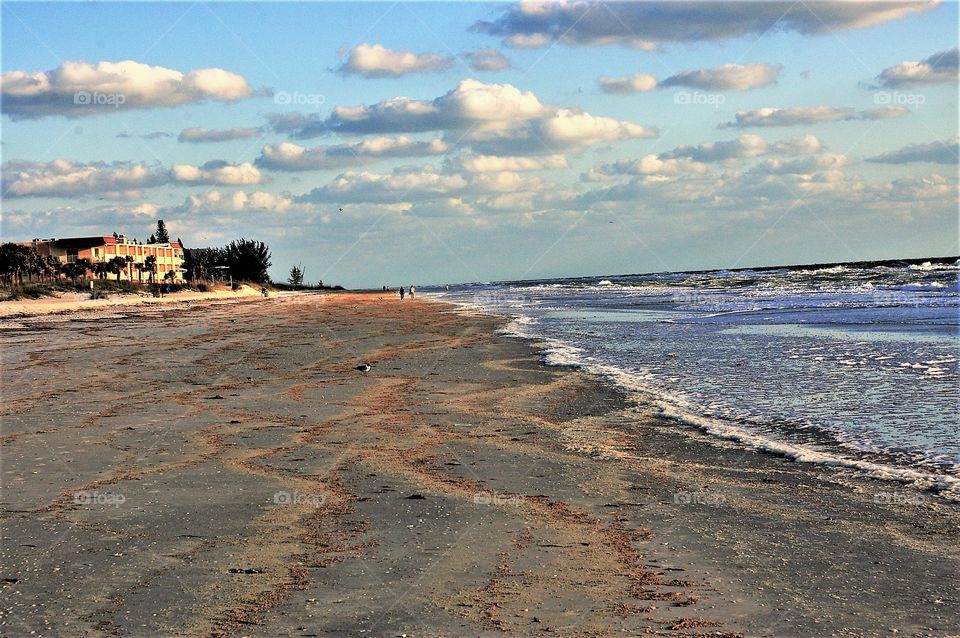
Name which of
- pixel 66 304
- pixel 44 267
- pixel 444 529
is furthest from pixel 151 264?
pixel 444 529

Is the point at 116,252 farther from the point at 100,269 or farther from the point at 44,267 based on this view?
the point at 44,267

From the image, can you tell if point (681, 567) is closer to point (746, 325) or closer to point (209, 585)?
point (209, 585)

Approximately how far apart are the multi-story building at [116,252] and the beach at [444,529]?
405 feet

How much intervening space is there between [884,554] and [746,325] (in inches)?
1050

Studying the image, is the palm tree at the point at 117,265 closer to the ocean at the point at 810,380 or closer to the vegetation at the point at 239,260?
the vegetation at the point at 239,260

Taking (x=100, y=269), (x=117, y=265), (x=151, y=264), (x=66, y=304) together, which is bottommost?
(x=66, y=304)

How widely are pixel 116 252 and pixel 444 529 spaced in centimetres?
13853

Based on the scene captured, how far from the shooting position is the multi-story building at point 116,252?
417 ft

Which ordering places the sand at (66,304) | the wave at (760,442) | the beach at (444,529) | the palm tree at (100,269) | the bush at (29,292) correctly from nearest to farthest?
the beach at (444,529), the wave at (760,442), the sand at (66,304), the bush at (29,292), the palm tree at (100,269)

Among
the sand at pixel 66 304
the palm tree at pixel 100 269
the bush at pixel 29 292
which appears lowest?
the sand at pixel 66 304

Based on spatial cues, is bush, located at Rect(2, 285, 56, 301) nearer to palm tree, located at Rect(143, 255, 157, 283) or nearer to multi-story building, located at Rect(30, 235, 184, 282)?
multi-story building, located at Rect(30, 235, 184, 282)

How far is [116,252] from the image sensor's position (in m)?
133

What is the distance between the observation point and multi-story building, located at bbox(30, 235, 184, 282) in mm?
127250

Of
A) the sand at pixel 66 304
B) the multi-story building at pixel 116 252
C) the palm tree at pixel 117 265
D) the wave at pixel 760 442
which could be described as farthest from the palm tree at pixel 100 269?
the wave at pixel 760 442
